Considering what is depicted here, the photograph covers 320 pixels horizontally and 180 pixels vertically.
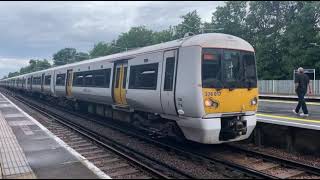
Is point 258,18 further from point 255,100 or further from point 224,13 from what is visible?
point 255,100

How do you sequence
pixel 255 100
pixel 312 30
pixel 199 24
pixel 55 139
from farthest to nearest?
pixel 199 24, pixel 312 30, pixel 55 139, pixel 255 100

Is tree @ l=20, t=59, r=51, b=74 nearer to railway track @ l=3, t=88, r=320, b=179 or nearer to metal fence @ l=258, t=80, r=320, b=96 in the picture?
metal fence @ l=258, t=80, r=320, b=96

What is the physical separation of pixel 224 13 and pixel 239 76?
47.2m

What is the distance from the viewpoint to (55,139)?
41.5ft

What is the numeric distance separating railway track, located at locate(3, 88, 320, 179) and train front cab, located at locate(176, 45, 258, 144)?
0.47 m

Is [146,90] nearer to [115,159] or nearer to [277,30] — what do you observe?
[115,159]

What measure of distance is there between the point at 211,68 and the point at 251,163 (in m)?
2.58

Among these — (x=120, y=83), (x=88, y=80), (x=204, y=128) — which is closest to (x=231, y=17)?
(x=88, y=80)

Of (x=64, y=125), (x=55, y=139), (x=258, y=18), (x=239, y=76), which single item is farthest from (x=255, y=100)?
(x=258, y=18)

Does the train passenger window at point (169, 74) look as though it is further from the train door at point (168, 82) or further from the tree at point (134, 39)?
the tree at point (134, 39)

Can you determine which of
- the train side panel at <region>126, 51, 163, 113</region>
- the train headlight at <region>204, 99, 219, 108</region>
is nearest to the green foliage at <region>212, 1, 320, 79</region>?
the train side panel at <region>126, 51, 163, 113</region>

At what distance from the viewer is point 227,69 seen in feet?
33.9

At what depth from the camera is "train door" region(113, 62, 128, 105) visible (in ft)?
46.2

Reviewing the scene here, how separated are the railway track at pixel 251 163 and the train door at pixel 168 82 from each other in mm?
1192
